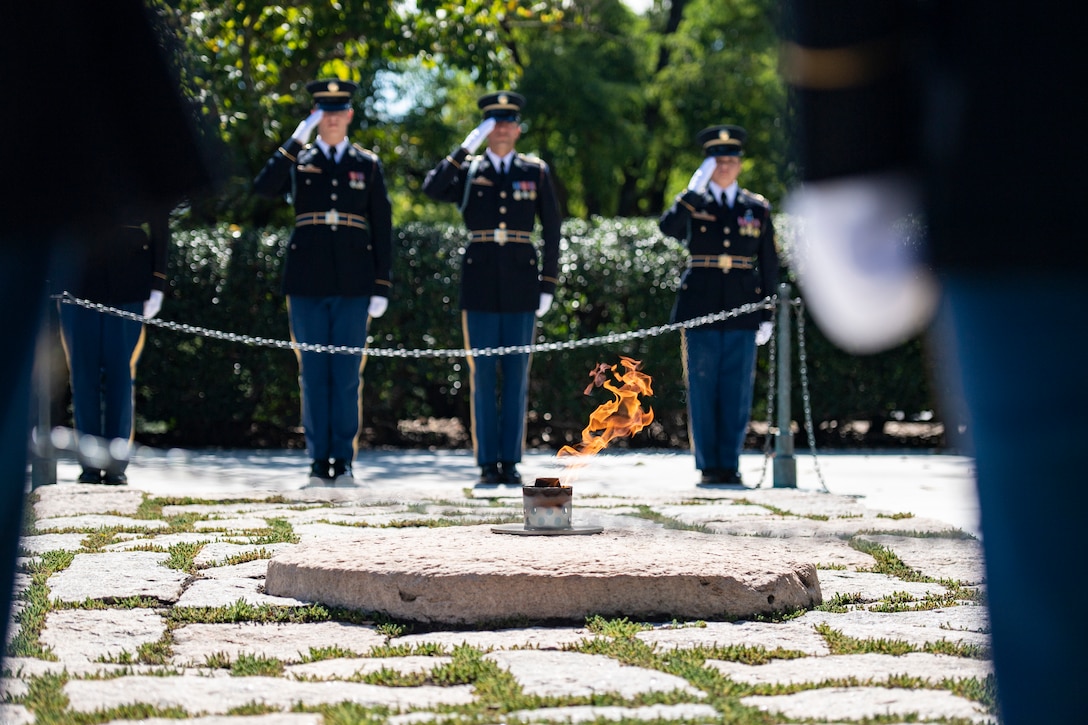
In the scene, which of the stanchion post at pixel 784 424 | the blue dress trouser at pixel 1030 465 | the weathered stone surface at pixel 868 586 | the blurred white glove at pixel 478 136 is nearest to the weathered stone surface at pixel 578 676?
the blue dress trouser at pixel 1030 465

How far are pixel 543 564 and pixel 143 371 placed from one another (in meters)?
8.04

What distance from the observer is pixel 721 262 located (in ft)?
26.8

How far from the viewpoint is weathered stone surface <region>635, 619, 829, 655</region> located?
10.6ft

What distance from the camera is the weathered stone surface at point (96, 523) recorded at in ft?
17.4

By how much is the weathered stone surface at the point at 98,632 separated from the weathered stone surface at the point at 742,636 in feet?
4.05

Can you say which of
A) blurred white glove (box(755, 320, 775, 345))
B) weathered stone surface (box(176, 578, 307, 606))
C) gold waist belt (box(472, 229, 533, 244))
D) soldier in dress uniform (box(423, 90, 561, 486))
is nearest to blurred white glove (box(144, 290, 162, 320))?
soldier in dress uniform (box(423, 90, 561, 486))

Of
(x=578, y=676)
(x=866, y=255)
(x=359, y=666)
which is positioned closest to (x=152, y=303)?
(x=359, y=666)

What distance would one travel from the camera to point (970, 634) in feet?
11.1

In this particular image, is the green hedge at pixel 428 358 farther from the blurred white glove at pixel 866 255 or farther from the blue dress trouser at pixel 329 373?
the blurred white glove at pixel 866 255

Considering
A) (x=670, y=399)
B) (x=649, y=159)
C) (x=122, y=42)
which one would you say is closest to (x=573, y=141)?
(x=649, y=159)

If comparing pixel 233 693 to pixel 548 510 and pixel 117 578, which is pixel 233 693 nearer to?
pixel 117 578

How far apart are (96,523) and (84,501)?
2.94 feet

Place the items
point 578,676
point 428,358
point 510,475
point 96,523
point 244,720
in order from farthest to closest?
point 428,358
point 510,475
point 96,523
point 578,676
point 244,720

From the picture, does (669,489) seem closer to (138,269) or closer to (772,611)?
(138,269)
